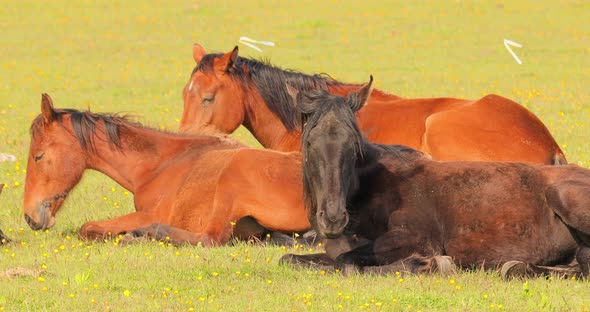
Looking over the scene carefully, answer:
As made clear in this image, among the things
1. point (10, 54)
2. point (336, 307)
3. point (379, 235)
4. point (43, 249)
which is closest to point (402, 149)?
point (379, 235)

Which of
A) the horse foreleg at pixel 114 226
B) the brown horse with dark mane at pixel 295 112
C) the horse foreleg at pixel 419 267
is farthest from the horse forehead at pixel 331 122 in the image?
the brown horse with dark mane at pixel 295 112

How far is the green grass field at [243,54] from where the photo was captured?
23.3ft

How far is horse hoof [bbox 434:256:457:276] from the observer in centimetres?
781

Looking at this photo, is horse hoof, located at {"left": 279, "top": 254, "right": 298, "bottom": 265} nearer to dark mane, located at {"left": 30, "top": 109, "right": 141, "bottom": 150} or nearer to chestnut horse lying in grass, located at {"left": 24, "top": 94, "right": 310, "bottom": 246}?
chestnut horse lying in grass, located at {"left": 24, "top": 94, "right": 310, "bottom": 246}

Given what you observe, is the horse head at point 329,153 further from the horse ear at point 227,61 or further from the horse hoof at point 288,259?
the horse ear at point 227,61

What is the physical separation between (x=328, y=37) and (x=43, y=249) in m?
28.1

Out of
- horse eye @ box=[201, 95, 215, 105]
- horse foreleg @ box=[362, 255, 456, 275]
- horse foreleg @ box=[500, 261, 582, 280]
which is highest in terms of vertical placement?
horse eye @ box=[201, 95, 215, 105]

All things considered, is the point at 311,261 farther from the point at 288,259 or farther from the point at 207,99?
the point at 207,99

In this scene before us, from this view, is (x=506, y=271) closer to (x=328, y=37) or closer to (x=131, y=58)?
(x=131, y=58)

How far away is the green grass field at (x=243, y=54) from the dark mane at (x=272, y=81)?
1510mm

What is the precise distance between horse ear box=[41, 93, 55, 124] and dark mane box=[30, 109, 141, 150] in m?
0.06

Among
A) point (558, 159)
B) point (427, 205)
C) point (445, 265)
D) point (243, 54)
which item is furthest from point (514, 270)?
point (243, 54)

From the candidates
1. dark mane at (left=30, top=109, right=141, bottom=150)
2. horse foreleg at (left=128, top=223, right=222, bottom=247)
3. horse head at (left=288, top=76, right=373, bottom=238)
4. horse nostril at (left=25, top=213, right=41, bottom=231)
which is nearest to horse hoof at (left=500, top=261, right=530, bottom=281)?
horse head at (left=288, top=76, right=373, bottom=238)

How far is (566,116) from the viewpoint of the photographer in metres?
19.9
